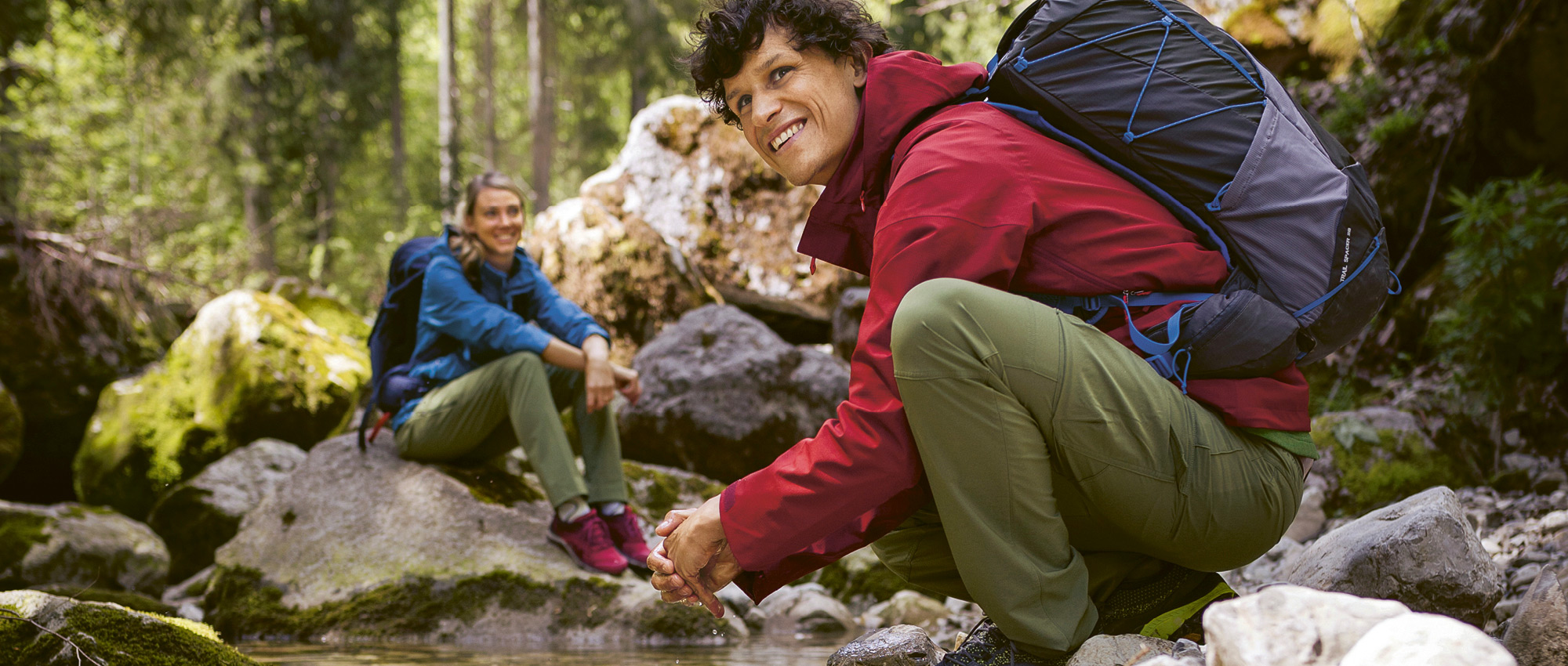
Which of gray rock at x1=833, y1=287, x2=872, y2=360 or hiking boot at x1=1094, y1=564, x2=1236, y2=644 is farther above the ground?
hiking boot at x1=1094, y1=564, x2=1236, y2=644

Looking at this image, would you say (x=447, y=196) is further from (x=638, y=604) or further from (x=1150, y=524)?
(x=1150, y=524)

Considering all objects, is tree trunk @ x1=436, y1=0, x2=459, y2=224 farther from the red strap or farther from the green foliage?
the green foliage

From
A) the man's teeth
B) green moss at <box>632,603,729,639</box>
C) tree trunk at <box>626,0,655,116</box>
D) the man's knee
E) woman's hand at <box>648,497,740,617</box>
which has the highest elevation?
tree trunk at <box>626,0,655,116</box>

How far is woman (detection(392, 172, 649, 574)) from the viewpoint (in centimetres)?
474

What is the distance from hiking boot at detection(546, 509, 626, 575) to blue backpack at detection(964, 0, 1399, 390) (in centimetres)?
303

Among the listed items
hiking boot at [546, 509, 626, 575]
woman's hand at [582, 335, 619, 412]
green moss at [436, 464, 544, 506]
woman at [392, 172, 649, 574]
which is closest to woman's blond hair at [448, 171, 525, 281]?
woman at [392, 172, 649, 574]

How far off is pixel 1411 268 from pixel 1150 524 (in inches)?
251

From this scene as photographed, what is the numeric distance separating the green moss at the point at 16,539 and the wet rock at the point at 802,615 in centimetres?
416

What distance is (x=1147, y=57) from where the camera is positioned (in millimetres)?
2080

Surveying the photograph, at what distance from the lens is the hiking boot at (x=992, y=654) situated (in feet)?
6.73

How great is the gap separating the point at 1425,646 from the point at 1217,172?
101 cm

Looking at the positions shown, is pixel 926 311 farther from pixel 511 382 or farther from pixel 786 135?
pixel 511 382

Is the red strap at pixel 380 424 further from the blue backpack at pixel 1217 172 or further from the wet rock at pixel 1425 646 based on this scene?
the wet rock at pixel 1425 646

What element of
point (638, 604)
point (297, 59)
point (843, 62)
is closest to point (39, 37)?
point (297, 59)
